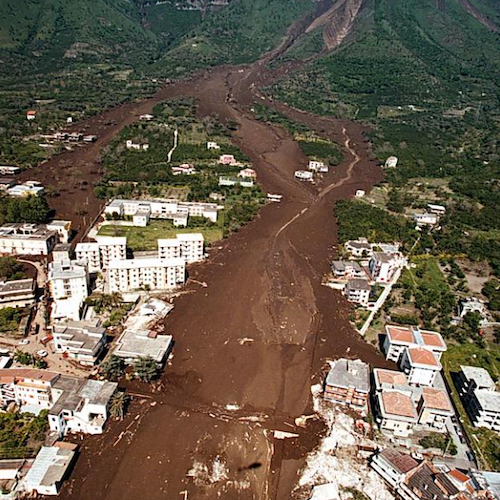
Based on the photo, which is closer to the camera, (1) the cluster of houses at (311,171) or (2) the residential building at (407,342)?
(2) the residential building at (407,342)

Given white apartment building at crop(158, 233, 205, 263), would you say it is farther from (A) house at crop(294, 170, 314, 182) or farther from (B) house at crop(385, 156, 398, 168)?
(B) house at crop(385, 156, 398, 168)

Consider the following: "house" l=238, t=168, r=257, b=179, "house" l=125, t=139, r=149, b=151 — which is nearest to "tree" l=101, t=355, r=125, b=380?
"house" l=238, t=168, r=257, b=179

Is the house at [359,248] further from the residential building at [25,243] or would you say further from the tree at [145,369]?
the residential building at [25,243]

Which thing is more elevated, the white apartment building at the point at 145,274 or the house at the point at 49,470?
the white apartment building at the point at 145,274

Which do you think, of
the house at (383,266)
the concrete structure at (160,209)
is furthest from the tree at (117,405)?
the concrete structure at (160,209)

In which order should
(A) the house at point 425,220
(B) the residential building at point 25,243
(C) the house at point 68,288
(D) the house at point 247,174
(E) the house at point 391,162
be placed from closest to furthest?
(C) the house at point 68,288
(B) the residential building at point 25,243
(A) the house at point 425,220
(D) the house at point 247,174
(E) the house at point 391,162
